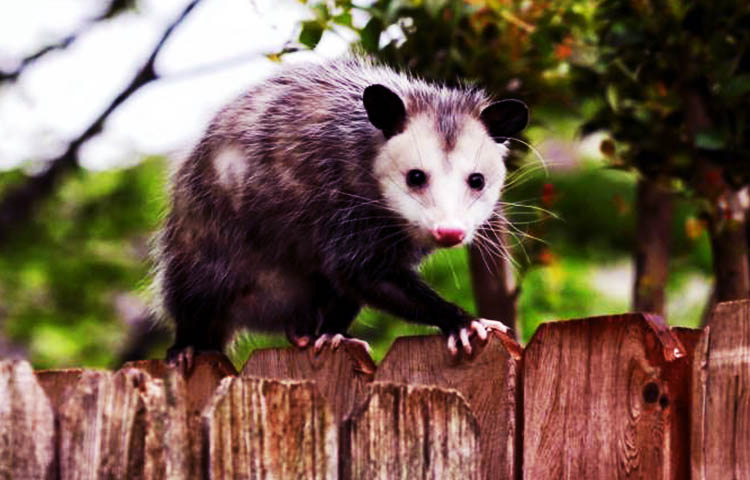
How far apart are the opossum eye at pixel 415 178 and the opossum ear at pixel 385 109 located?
14cm

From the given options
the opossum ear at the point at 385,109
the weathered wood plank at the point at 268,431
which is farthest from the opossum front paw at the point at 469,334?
the opossum ear at the point at 385,109

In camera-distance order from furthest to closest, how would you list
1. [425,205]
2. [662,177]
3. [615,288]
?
[615,288] < [662,177] < [425,205]

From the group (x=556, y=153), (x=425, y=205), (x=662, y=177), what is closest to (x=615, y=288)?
(x=556, y=153)

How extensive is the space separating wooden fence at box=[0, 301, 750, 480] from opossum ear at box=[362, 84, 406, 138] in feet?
2.87

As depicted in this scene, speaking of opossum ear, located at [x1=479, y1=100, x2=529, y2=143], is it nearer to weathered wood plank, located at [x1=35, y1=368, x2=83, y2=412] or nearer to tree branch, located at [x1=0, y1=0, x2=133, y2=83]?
weathered wood plank, located at [x1=35, y1=368, x2=83, y2=412]

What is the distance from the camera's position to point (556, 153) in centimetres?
1170

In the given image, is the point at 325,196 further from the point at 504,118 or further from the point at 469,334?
the point at 469,334

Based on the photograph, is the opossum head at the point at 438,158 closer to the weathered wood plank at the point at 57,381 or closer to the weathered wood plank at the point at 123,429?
the weathered wood plank at the point at 57,381

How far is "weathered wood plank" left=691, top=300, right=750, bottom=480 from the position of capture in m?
1.64

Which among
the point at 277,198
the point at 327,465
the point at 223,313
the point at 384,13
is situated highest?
the point at 384,13

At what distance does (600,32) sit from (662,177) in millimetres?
424

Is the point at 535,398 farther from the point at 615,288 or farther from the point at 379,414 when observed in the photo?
the point at 615,288

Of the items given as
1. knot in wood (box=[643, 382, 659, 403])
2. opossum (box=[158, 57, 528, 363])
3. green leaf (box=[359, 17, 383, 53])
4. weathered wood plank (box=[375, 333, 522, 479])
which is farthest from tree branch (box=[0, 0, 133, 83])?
knot in wood (box=[643, 382, 659, 403])

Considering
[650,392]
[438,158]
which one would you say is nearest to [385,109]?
[438,158]
